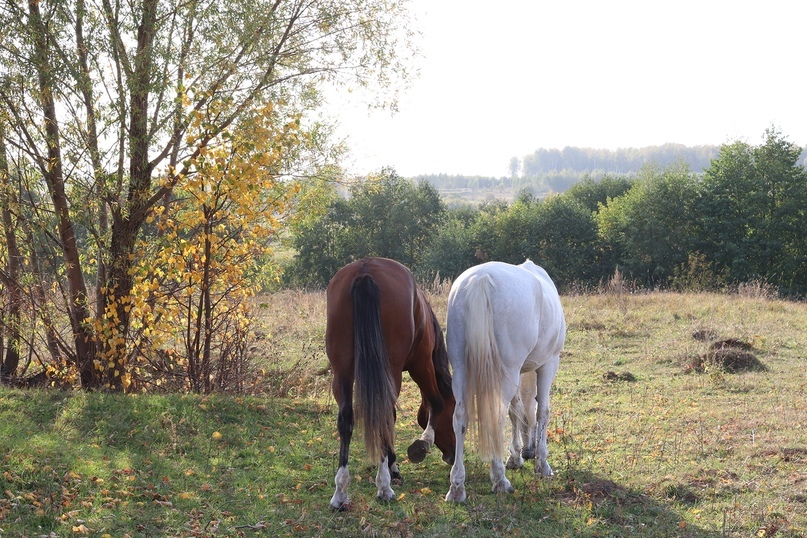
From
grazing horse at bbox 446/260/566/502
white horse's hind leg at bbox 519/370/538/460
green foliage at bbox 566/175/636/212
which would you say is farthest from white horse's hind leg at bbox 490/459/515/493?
green foliage at bbox 566/175/636/212

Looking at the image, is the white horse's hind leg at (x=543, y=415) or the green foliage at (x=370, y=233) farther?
the green foliage at (x=370, y=233)

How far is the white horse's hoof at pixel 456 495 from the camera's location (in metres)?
5.30

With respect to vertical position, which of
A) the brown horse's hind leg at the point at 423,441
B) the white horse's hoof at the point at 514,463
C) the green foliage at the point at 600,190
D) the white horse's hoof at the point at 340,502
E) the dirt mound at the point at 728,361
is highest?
the green foliage at the point at 600,190

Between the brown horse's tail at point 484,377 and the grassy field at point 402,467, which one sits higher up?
the brown horse's tail at point 484,377

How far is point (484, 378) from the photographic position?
5.43 meters

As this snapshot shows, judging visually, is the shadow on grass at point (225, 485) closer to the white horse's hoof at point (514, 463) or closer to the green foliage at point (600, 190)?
the white horse's hoof at point (514, 463)

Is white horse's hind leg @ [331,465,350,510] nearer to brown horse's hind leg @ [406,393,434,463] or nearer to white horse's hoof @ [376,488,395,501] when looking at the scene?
white horse's hoof @ [376,488,395,501]

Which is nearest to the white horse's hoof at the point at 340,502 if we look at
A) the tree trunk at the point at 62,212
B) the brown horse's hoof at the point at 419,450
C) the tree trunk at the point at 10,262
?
the brown horse's hoof at the point at 419,450

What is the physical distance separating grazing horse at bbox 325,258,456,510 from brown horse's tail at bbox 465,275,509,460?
16.8 inches

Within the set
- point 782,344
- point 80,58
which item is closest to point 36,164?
point 80,58

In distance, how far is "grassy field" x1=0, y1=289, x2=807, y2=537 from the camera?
4758 mm

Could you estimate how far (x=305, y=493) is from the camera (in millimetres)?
5484

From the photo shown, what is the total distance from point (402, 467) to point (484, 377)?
152 centimetres

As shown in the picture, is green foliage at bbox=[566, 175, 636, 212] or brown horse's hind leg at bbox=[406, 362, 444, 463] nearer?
brown horse's hind leg at bbox=[406, 362, 444, 463]
